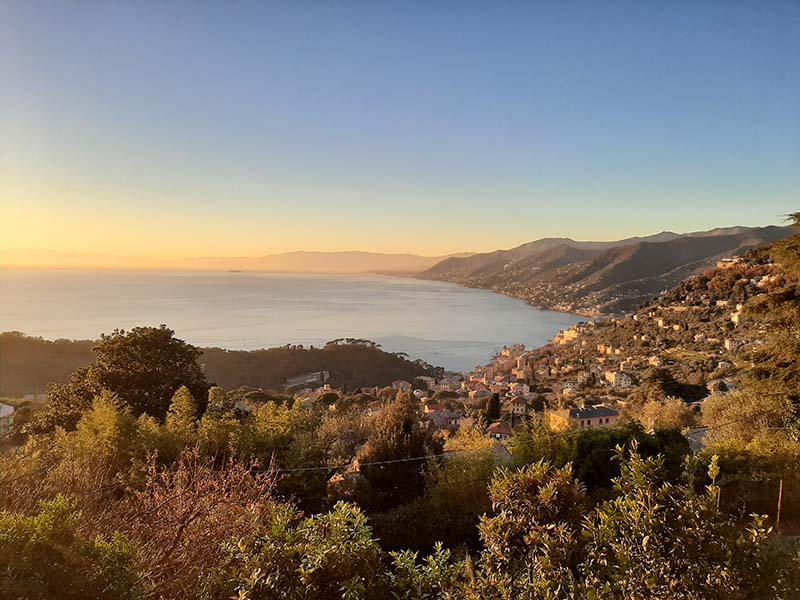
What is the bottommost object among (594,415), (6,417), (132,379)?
(594,415)

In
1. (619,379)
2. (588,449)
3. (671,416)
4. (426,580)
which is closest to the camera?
(426,580)

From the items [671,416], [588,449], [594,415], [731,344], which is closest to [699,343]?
[731,344]

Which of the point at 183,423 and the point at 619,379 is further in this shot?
the point at 619,379

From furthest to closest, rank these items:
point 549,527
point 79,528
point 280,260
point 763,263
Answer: point 280,260 < point 763,263 < point 79,528 < point 549,527

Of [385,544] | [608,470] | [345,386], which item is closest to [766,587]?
[385,544]

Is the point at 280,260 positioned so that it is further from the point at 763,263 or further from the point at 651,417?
the point at 651,417

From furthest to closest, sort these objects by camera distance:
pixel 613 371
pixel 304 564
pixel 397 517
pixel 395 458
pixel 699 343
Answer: pixel 613 371, pixel 699 343, pixel 395 458, pixel 397 517, pixel 304 564

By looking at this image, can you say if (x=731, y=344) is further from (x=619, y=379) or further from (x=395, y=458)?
(x=395, y=458)
